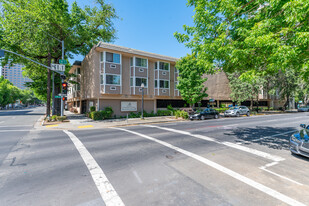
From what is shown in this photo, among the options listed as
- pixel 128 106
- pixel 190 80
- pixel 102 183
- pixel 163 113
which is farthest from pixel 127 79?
pixel 102 183

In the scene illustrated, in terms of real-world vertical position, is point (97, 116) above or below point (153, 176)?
above

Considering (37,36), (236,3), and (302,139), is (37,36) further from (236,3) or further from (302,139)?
(302,139)

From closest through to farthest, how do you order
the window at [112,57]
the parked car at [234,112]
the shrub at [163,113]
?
1. the window at [112,57]
2. the shrub at [163,113]
3. the parked car at [234,112]

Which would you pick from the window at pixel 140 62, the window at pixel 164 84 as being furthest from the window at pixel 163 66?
the window at pixel 140 62

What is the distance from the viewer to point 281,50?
191 inches

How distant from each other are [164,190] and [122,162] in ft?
7.07

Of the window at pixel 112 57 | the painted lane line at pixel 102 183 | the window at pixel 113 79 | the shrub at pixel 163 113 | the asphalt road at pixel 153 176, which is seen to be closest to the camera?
the painted lane line at pixel 102 183

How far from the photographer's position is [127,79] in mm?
21219

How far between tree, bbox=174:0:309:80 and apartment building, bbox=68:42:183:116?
1303 cm

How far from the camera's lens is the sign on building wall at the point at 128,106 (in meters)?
21.6

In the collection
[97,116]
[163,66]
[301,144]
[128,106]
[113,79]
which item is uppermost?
[163,66]

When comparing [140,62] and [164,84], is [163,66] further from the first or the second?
[140,62]

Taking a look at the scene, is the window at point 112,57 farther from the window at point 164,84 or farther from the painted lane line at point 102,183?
the painted lane line at point 102,183

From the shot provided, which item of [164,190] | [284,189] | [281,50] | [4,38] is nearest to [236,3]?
[281,50]
